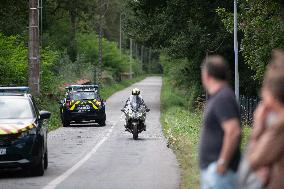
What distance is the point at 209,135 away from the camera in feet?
24.4

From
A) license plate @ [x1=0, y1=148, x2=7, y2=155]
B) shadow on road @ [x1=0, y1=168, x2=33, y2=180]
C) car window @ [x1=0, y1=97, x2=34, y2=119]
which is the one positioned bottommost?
shadow on road @ [x1=0, y1=168, x2=33, y2=180]

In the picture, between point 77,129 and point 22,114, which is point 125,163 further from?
point 77,129

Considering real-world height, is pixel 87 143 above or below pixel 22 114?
below

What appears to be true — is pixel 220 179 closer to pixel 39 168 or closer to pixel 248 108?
pixel 39 168

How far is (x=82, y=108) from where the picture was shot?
36938mm

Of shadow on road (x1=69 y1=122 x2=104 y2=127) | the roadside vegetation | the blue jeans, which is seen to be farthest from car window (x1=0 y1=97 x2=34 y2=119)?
shadow on road (x1=69 y1=122 x2=104 y2=127)

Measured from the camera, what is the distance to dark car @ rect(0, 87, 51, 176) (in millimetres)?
15438

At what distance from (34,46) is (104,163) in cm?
1414

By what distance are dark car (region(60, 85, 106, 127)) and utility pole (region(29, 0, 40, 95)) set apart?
11.1 ft

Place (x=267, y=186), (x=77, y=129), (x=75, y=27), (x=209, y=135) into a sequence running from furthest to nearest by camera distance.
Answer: (x=75, y=27) → (x=77, y=129) → (x=209, y=135) → (x=267, y=186)

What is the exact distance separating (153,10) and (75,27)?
33231mm

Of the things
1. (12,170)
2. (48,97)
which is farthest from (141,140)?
(48,97)

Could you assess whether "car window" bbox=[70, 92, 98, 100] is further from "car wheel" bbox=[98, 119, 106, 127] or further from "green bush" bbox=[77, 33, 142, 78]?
"green bush" bbox=[77, 33, 142, 78]

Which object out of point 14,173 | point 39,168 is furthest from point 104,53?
point 39,168
